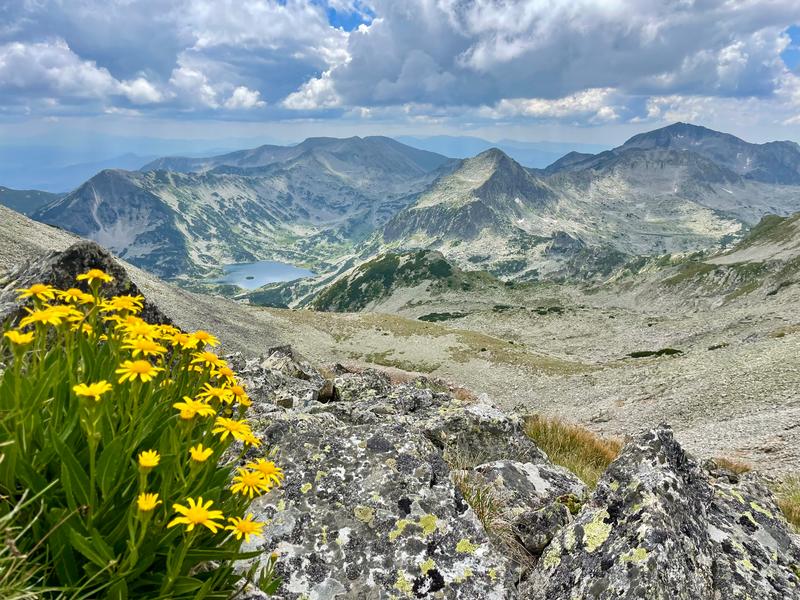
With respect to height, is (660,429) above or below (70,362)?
below

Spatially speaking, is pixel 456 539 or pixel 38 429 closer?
pixel 38 429

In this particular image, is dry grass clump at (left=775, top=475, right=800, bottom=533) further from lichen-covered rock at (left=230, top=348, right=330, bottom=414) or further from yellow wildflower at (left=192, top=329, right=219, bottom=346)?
yellow wildflower at (left=192, top=329, right=219, bottom=346)

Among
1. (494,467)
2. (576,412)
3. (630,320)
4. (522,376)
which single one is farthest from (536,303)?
(494,467)

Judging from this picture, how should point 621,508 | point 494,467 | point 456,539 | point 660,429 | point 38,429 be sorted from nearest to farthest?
point 38,429 → point 456,539 → point 621,508 → point 660,429 → point 494,467

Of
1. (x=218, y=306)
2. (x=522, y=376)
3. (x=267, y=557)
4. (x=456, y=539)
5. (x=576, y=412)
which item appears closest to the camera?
(x=267, y=557)

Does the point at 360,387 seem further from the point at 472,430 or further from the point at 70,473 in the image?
the point at 70,473

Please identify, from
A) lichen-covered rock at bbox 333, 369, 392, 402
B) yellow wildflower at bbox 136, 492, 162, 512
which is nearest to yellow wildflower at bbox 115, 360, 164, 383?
yellow wildflower at bbox 136, 492, 162, 512

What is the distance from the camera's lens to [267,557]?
5.04 meters

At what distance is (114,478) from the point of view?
10.3 ft

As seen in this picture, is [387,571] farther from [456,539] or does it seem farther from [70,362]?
[70,362]

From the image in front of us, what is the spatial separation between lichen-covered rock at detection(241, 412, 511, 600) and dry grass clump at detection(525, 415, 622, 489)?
657cm

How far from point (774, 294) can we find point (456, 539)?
137 m

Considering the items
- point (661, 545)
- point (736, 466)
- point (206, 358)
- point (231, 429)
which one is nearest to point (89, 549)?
point (231, 429)

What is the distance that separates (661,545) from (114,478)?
18.1 feet
